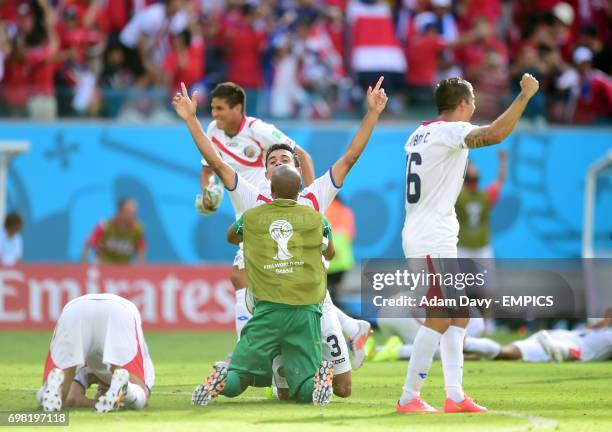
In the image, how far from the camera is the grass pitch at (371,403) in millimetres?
7816

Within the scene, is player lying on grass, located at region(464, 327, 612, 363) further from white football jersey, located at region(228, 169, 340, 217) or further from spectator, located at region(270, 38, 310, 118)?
spectator, located at region(270, 38, 310, 118)

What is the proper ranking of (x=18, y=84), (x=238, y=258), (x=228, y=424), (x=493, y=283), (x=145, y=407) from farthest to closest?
1. (x=18, y=84)
2. (x=493, y=283)
3. (x=238, y=258)
4. (x=145, y=407)
5. (x=228, y=424)

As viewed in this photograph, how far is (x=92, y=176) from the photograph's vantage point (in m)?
20.6

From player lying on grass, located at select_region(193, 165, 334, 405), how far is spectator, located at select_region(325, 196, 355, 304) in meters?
8.92

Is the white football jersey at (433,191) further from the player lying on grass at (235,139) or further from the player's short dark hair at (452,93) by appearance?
the player lying on grass at (235,139)

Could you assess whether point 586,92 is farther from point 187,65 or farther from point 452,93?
point 452,93

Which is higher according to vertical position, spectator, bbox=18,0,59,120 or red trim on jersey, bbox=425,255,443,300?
spectator, bbox=18,0,59,120

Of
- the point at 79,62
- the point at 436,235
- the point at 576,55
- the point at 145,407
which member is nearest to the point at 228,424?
the point at 145,407

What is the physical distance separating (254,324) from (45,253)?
1224 cm

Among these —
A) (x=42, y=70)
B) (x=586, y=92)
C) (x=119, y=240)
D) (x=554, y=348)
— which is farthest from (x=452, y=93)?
(x=586, y=92)

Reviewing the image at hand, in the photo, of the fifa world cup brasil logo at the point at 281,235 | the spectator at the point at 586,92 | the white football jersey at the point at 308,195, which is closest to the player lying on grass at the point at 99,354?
A: the fifa world cup brasil logo at the point at 281,235

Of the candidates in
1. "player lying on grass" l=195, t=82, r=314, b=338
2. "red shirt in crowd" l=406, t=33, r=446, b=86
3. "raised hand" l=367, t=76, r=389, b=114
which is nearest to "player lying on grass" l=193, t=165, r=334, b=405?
"raised hand" l=367, t=76, r=389, b=114

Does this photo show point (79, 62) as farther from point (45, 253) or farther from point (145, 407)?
point (145, 407)

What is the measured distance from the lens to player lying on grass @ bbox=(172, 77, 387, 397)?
9188mm
